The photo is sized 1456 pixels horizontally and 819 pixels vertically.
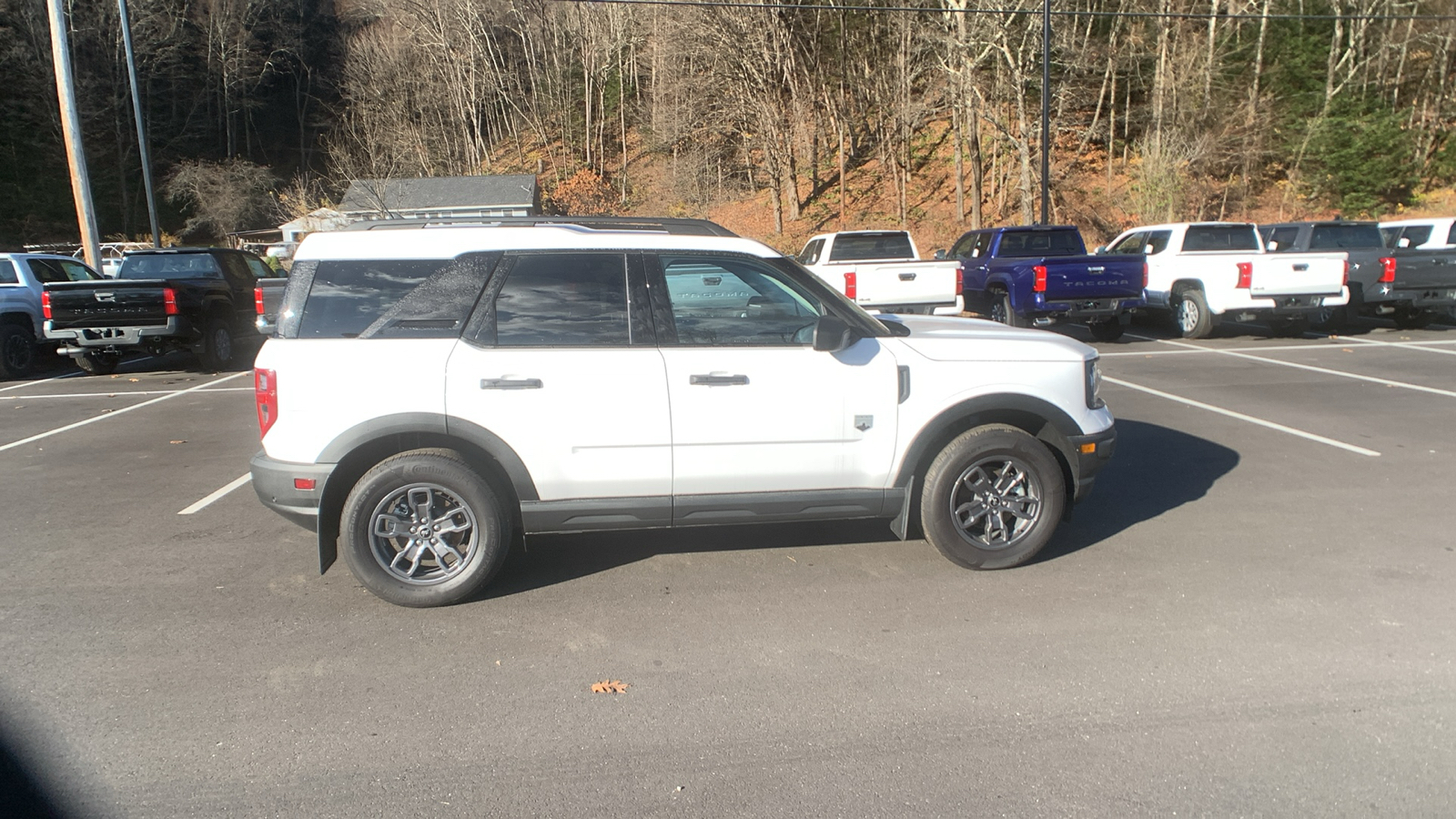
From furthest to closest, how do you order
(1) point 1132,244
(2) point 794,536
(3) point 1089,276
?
(1) point 1132,244 → (3) point 1089,276 → (2) point 794,536

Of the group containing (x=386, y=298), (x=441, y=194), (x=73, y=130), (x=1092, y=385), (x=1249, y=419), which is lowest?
(x=1249, y=419)

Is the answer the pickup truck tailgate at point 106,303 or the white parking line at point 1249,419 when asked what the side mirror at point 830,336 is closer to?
the white parking line at point 1249,419

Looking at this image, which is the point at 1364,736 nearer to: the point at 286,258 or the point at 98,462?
the point at 98,462

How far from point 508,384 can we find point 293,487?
1151 millimetres

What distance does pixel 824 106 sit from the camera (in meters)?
41.8

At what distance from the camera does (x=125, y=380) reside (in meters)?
13.5

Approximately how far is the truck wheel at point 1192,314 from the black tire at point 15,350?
18.4m

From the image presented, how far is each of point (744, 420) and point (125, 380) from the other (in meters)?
12.5

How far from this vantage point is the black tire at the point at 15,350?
14.1 meters

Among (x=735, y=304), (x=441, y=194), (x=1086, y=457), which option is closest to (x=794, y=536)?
(x=735, y=304)

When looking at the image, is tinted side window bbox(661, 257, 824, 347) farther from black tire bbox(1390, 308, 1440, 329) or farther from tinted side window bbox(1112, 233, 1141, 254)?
black tire bbox(1390, 308, 1440, 329)

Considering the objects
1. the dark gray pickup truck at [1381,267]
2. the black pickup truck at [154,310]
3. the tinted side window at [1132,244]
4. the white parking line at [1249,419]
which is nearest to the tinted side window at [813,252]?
the tinted side window at [1132,244]

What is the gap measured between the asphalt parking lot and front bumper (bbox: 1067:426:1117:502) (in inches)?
17.2

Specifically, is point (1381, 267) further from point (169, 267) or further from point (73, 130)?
point (73, 130)
